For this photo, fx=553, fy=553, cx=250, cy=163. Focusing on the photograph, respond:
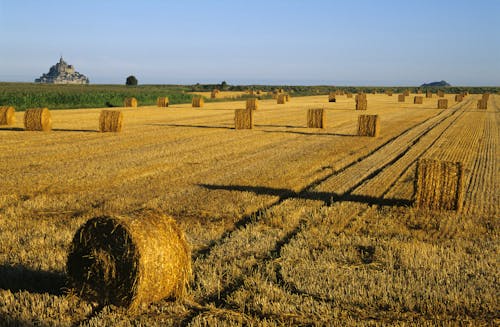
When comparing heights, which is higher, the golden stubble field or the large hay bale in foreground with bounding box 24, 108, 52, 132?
the large hay bale in foreground with bounding box 24, 108, 52, 132

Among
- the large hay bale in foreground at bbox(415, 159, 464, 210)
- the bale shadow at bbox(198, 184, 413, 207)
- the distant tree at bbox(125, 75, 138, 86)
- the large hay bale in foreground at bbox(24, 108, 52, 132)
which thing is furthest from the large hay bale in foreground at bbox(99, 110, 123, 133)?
the distant tree at bbox(125, 75, 138, 86)

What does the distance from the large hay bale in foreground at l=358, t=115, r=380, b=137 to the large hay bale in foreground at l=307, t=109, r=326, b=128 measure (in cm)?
401

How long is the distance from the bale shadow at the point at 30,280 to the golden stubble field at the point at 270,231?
3cm

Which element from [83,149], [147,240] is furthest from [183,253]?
[83,149]

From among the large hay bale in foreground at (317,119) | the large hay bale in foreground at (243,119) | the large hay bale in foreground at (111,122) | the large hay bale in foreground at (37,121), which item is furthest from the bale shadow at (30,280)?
the large hay bale in foreground at (317,119)

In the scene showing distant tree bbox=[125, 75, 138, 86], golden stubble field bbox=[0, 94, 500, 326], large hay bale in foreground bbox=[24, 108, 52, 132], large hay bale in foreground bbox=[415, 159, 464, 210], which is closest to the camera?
golden stubble field bbox=[0, 94, 500, 326]

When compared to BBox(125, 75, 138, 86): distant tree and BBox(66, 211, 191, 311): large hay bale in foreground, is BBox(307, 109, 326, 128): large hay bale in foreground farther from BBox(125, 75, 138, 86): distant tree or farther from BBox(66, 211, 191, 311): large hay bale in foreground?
BBox(125, 75, 138, 86): distant tree

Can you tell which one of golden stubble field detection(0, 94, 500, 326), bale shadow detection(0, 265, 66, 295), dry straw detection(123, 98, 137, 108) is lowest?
bale shadow detection(0, 265, 66, 295)

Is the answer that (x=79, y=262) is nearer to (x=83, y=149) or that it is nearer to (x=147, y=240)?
(x=147, y=240)

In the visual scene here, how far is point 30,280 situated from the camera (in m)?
7.18

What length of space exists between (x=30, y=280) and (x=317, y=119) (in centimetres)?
2303

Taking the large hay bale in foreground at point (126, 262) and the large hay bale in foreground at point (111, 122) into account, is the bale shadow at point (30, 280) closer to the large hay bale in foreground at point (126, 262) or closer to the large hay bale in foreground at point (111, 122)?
the large hay bale in foreground at point (126, 262)

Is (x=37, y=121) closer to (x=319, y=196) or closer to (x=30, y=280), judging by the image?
(x=319, y=196)

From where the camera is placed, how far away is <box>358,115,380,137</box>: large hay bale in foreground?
2466cm
